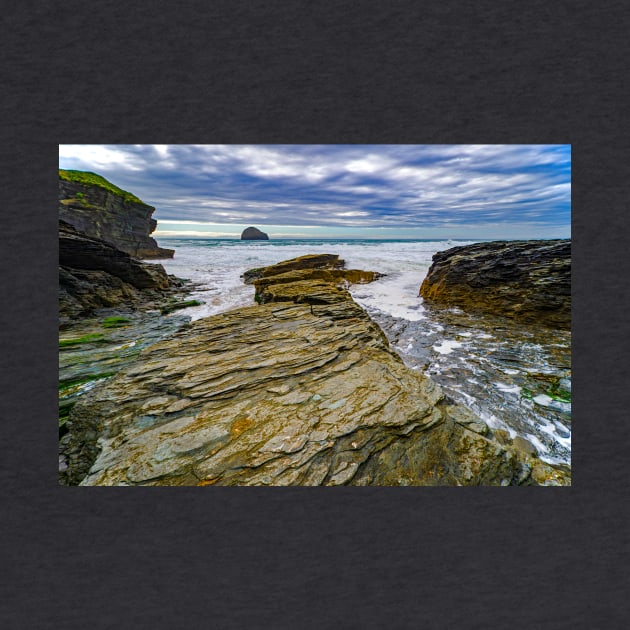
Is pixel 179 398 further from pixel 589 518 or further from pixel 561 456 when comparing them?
pixel 561 456

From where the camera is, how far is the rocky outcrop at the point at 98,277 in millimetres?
5320

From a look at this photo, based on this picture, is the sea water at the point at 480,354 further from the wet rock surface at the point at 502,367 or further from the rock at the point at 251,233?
the rock at the point at 251,233

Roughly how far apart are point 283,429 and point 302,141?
80.6 inches

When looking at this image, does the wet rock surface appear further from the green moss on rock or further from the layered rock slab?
the green moss on rock

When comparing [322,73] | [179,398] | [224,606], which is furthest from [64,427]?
[322,73]

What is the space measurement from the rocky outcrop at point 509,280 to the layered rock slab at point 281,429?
4.22m

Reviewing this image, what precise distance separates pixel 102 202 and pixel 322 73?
984 centimetres

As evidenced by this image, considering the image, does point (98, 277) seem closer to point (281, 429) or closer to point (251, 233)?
point (251, 233)

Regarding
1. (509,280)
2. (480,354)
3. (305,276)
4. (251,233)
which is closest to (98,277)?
(251,233)

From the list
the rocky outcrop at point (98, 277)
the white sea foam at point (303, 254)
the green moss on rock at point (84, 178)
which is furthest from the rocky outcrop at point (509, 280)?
the rocky outcrop at point (98, 277)

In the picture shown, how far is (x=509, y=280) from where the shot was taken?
649 cm

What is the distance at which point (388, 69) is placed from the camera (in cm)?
173

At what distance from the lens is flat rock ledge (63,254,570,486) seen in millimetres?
1537

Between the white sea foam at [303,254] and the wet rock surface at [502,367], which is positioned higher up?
the white sea foam at [303,254]
